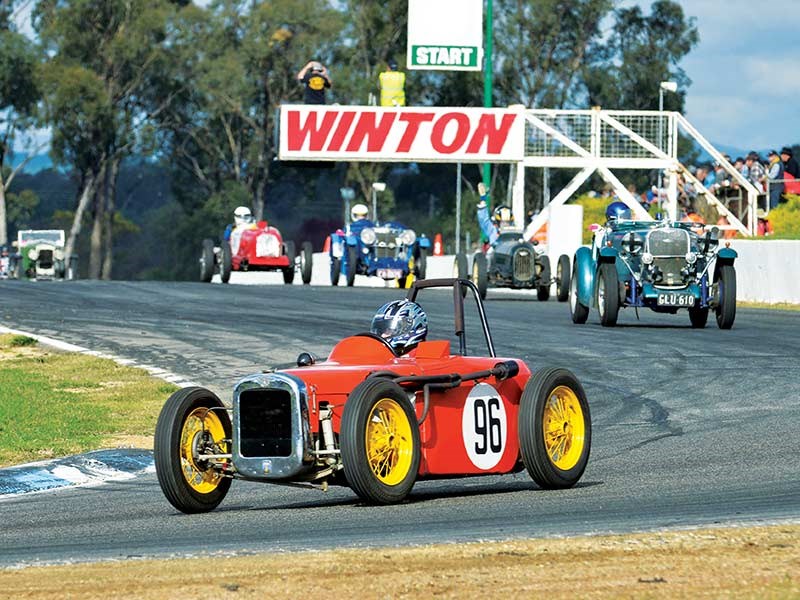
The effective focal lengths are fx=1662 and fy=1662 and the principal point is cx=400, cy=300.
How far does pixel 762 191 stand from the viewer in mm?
36688

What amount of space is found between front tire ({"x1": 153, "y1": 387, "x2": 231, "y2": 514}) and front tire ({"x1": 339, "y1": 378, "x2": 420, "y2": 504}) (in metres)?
0.81

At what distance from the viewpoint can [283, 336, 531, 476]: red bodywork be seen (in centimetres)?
804

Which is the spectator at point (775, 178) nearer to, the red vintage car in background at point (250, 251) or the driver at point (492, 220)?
the driver at point (492, 220)

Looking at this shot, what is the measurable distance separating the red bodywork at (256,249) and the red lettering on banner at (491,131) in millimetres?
7210

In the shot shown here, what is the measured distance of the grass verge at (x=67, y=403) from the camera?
1167 centimetres

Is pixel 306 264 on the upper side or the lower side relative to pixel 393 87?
lower

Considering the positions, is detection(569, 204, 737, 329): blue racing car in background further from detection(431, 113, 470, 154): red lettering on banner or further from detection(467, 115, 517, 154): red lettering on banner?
detection(431, 113, 470, 154): red lettering on banner

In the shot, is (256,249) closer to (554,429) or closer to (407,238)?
(407,238)

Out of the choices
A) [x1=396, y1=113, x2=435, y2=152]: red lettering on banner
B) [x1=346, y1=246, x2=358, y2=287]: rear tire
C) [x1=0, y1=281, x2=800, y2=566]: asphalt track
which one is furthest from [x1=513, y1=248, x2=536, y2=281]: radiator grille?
[x1=396, y1=113, x2=435, y2=152]: red lettering on banner

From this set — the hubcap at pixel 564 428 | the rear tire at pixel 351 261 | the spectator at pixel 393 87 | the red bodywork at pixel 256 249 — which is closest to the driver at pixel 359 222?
the rear tire at pixel 351 261

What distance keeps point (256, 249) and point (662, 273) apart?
1434 cm

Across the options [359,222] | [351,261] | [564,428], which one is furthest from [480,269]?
[564,428]

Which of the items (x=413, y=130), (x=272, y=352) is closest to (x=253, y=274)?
(x=413, y=130)

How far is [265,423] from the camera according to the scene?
7.88 metres
